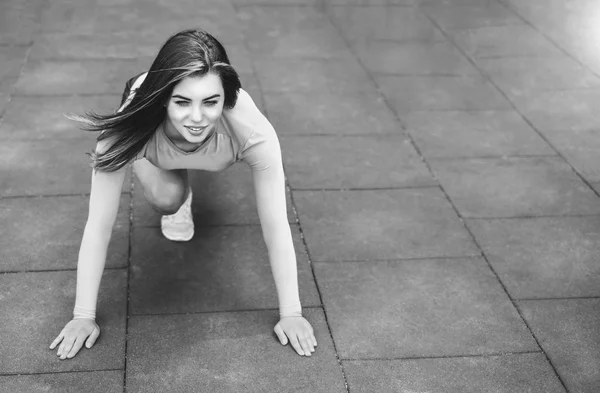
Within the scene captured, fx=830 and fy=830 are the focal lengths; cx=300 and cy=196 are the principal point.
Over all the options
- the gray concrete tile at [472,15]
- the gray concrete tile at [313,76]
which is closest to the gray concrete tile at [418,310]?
the gray concrete tile at [313,76]

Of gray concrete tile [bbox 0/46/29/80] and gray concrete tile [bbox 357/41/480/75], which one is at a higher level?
gray concrete tile [bbox 0/46/29/80]

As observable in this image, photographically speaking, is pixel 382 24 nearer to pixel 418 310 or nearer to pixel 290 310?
pixel 418 310

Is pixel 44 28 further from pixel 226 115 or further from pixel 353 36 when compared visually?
pixel 226 115

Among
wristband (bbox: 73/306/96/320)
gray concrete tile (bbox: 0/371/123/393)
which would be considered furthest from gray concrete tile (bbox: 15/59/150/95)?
gray concrete tile (bbox: 0/371/123/393)

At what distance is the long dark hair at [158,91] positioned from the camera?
2750 mm

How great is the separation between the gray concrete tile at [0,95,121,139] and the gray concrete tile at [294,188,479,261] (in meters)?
1.49

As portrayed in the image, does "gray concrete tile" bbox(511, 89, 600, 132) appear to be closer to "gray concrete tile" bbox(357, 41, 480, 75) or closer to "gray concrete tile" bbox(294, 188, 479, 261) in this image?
"gray concrete tile" bbox(357, 41, 480, 75)

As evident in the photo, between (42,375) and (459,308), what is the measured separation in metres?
1.72

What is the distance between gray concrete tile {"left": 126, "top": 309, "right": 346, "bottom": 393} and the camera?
10.1 feet

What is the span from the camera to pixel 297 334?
10.8 ft

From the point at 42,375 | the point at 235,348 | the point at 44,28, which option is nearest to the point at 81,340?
the point at 42,375

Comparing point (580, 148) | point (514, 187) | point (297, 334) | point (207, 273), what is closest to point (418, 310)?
point (297, 334)

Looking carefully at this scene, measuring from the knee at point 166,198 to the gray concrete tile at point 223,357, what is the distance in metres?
0.54

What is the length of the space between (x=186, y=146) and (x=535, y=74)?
12.1ft
